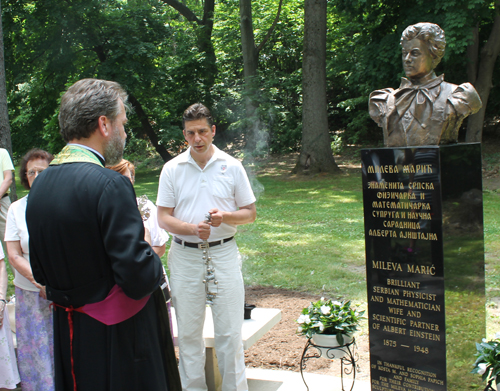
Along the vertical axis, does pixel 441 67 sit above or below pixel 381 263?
above

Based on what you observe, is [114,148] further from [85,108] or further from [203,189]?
[203,189]

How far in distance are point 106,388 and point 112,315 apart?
1.01 ft

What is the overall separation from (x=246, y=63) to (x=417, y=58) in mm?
14555

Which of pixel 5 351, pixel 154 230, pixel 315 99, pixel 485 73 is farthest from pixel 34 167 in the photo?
pixel 485 73

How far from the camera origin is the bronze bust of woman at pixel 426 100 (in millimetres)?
3197

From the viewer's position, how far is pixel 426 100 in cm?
332

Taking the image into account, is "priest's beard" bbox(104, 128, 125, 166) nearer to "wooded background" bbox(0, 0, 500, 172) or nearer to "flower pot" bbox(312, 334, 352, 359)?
"flower pot" bbox(312, 334, 352, 359)

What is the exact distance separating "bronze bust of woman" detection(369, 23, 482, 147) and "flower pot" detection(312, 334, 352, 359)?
1.49 meters

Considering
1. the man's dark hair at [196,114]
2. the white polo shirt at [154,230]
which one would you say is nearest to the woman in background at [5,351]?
the white polo shirt at [154,230]

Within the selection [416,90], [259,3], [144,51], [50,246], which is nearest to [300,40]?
[259,3]

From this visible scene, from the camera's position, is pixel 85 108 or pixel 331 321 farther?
pixel 331 321

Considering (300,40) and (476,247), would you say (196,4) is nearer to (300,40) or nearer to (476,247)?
(300,40)

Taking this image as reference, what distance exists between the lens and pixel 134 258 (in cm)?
169

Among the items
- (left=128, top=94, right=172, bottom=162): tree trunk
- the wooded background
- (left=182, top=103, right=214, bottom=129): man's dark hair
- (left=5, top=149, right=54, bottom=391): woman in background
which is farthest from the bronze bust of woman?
(left=128, top=94, right=172, bottom=162): tree trunk
